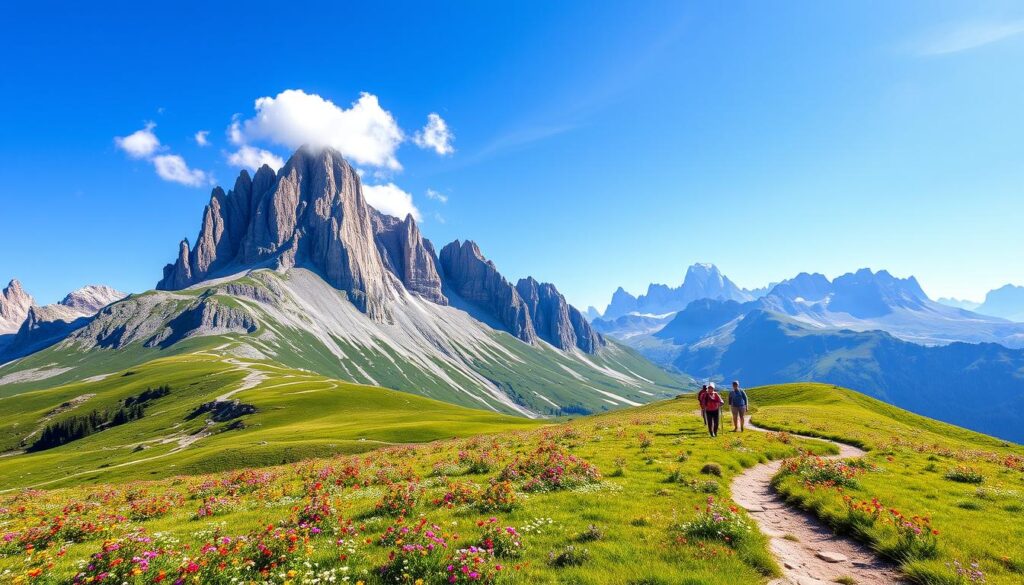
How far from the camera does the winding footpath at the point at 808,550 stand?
10055 millimetres

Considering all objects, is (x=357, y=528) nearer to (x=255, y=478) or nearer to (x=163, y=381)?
(x=255, y=478)

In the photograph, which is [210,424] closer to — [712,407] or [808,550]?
[712,407]

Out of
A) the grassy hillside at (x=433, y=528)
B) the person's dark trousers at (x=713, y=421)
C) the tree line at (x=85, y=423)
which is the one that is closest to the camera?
the grassy hillside at (x=433, y=528)

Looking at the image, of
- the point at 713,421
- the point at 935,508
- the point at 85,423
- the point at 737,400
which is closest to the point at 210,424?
the point at 85,423

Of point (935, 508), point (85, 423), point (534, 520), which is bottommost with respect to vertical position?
point (85, 423)

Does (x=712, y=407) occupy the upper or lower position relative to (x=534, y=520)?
lower

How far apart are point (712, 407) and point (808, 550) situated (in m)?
20.1

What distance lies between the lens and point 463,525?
12477 millimetres

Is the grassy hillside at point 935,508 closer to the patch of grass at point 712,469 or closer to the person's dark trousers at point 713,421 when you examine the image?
the patch of grass at point 712,469

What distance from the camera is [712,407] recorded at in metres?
30.7

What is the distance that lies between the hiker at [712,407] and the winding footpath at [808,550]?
14560 mm

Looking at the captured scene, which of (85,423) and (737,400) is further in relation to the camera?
(85,423)

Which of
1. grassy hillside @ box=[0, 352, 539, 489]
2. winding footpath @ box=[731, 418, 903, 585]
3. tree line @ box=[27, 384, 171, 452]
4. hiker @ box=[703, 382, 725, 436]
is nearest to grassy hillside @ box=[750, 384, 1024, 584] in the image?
winding footpath @ box=[731, 418, 903, 585]

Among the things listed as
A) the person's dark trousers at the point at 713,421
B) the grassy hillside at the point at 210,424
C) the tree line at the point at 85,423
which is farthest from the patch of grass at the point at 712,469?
the tree line at the point at 85,423
